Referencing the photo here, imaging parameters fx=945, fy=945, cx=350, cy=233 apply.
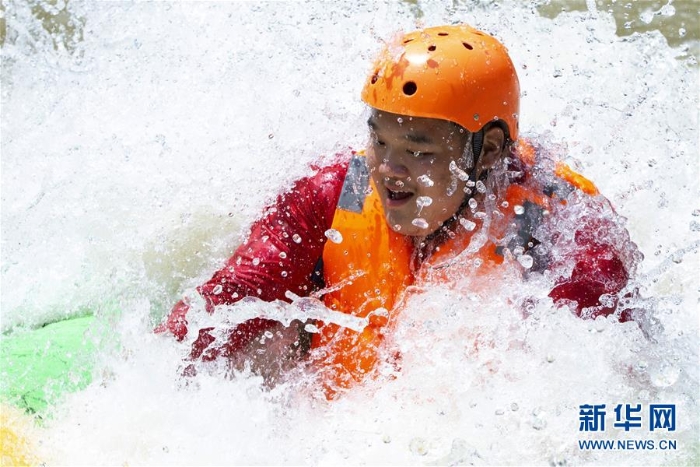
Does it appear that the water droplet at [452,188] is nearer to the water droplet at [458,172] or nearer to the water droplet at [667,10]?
the water droplet at [458,172]

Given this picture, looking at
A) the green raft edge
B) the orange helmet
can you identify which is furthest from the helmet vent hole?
the green raft edge

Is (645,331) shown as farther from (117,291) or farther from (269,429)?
(117,291)

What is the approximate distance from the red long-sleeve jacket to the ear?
1.03 ft

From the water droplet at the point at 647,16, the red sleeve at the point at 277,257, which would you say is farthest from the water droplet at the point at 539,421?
the water droplet at the point at 647,16

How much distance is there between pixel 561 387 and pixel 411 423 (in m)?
0.43

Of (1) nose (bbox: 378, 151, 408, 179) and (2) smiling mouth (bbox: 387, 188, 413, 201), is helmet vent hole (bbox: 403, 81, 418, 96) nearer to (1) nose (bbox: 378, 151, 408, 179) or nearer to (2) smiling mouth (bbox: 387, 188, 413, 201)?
(1) nose (bbox: 378, 151, 408, 179)

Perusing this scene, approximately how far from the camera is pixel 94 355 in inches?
112

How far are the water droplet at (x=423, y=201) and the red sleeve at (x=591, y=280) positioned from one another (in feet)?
1.33

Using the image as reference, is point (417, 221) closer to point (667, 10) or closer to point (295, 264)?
point (295, 264)

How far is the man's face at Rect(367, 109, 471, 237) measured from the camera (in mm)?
2496

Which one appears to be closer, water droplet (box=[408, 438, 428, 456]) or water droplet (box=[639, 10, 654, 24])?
water droplet (box=[408, 438, 428, 456])

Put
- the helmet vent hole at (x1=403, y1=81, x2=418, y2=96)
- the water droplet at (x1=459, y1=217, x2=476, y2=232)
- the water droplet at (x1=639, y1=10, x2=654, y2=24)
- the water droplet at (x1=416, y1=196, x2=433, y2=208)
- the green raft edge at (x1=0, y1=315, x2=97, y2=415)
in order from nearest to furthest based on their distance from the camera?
the helmet vent hole at (x1=403, y1=81, x2=418, y2=96)
the water droplet at (x1=416, y1=196, x2=433, y2=208)
the water droplet at (x1=459, y1=217, x2=476, y2=232)
the green raft edge at (x1=0, y1=315, x2=97, y2=415)
the water droplet at (x1=639, y1=10, x2=654, y2=24)

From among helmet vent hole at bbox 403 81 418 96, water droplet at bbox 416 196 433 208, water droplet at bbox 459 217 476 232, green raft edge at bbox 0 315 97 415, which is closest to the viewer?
helmet vent hole at bbox 403 81 418 96

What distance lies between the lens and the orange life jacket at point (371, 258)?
105 inches
